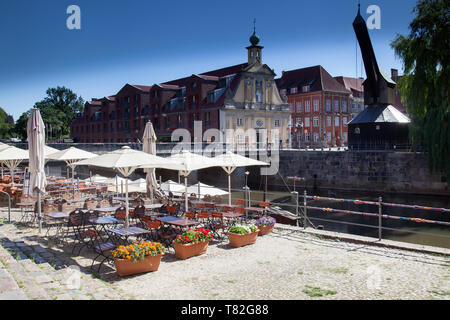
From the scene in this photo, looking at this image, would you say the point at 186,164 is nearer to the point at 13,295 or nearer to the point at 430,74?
the point at 13,295

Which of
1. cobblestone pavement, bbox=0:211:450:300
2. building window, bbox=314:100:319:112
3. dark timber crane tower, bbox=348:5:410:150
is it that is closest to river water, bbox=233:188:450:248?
cobblestone pavement, bbox=0:211:450:300

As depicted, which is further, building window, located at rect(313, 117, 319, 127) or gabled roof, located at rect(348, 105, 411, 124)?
building window, located at rect(313, 117, 319, 127)

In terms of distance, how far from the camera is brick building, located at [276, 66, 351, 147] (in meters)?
59.4

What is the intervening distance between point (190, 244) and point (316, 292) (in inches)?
122

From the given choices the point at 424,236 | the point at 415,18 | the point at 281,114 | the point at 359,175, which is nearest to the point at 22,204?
the point at 424,236

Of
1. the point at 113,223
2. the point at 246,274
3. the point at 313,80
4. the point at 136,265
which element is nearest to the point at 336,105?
the point at 313,80

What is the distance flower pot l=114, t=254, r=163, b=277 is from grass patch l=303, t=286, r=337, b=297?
9.58ft

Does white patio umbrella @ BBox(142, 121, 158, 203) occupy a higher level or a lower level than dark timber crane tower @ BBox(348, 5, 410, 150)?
lower

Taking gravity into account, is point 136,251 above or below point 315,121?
below

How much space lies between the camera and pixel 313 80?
6034 cm

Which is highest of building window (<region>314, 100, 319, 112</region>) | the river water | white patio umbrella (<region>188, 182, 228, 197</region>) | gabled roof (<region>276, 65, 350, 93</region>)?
gabled roof (<region>276, 65, 350, 93</region>)

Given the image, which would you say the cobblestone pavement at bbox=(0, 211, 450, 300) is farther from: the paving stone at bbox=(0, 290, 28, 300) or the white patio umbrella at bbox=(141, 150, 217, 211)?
the white patio umbrella at bbox=(141, 150, 217, 211)

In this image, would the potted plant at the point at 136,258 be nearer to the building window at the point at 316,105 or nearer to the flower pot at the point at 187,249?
the flower pot at the point at 187,249
